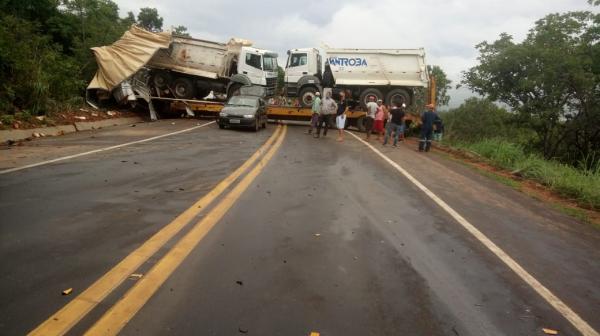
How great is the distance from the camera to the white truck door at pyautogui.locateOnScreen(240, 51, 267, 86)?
75.6 ft

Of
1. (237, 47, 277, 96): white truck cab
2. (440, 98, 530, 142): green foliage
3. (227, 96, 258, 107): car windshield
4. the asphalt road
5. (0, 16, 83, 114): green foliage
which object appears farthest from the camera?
(440, 98, 530, 142): green foliage

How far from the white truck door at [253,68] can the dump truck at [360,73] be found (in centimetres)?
136

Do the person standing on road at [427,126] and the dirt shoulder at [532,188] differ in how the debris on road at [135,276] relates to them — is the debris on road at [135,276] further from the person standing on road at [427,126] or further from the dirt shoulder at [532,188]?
the person standing on road at [427,126]

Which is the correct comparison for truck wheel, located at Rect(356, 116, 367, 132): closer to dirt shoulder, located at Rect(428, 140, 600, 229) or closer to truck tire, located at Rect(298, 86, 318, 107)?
truck tire, located at Rect(298, 86, 318, 107)

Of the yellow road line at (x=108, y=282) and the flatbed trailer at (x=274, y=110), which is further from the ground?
the flatbed trailer at (x=274, y=110)

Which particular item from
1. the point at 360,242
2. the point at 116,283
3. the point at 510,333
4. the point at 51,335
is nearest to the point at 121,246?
the point at 116,283

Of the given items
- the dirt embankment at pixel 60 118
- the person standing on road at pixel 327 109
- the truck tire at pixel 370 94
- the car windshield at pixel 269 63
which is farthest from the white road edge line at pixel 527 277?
the car windshield at pixel 269 63

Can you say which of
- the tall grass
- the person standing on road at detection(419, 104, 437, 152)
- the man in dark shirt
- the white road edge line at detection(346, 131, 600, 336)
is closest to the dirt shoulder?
the tall grass

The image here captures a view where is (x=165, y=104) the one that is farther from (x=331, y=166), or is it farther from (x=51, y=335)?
(x=51, y=335)

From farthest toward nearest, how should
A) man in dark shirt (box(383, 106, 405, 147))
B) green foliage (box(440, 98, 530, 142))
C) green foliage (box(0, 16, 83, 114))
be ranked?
green foliage (box(440, 98, 530, 142)), man in dark shirt (box(383, 106, 405, 147)), green foliage (box(0, 16, 83, 114))

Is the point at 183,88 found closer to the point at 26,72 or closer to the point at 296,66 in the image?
the point at 296,66

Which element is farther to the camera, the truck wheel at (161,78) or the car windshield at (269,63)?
the car windshield at (269,63)

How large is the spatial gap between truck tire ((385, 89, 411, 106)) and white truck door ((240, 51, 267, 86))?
6043 millimetres

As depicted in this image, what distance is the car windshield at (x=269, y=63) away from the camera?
23.5m
